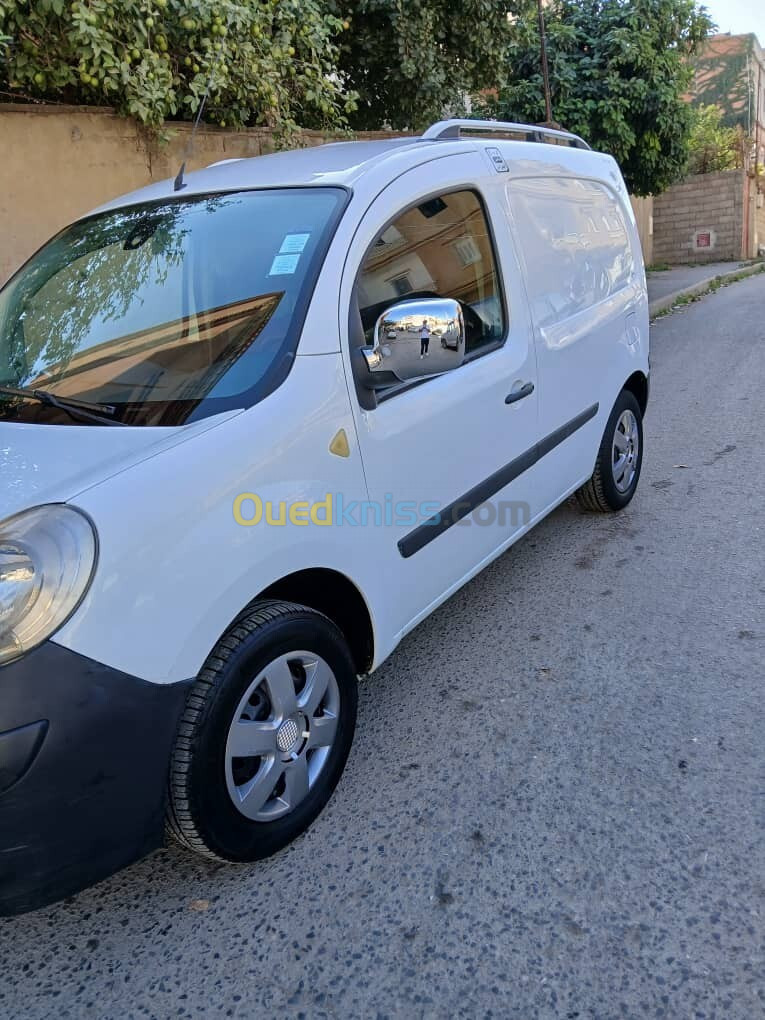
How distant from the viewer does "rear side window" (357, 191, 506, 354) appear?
264 cm

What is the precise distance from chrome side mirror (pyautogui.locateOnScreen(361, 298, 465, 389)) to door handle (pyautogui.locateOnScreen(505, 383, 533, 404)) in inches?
28.5

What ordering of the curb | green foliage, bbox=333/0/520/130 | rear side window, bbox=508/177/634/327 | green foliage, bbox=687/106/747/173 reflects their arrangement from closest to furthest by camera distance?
rear side window, bbox=508/177/634/327 → green foliage, bbox=333/0/520/130 → the curb → green foliage, bbox=687/106/747/173

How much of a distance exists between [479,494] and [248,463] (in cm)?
120

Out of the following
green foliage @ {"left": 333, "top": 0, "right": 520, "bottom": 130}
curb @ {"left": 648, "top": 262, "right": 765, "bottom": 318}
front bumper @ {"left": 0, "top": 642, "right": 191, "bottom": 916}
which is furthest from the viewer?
curb @ {"left": 648, "top": 262, "right": 765, "bottom": 318}

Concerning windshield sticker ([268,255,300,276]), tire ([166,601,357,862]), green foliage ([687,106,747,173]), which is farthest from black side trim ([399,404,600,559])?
green foliage ([687,106,747,173])

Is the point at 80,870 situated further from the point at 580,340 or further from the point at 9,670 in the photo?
the point at 580,340

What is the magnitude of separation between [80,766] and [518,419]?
2116 millimetres

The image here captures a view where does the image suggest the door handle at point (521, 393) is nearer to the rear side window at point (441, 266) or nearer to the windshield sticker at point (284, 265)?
the rear side window at point (441, 266)

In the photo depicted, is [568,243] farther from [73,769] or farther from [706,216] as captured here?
[706,216]

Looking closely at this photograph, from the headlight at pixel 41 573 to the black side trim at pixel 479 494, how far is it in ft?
3.66

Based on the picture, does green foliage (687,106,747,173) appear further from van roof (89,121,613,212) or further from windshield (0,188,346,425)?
windshield (0,188,346,425)

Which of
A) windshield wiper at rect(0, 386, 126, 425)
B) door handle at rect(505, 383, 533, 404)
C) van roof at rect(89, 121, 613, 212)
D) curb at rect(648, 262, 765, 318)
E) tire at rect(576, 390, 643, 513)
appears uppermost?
van roof at rect(89, 121, 613, 212)

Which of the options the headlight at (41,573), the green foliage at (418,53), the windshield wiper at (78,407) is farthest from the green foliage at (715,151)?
the headlight at (41,573)

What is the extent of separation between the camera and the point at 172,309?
259 centimetres
